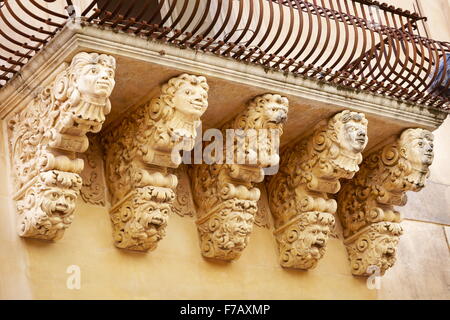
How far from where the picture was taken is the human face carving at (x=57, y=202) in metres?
5.41

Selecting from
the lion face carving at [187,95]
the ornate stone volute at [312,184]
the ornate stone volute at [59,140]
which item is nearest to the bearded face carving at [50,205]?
the ornate stone volute at [59,140]

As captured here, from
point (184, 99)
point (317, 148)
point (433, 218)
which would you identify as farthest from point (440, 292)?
point (184, 99)

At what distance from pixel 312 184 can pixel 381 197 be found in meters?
0.60

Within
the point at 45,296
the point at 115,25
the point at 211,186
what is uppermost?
the point at 115,25

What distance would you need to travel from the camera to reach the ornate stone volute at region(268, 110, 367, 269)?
6.31 m

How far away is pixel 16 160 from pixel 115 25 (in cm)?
101

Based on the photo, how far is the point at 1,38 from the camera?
19.7 feet

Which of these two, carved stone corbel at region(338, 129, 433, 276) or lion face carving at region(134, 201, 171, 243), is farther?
carved stone corbel at region(338, 129, 433, 276)

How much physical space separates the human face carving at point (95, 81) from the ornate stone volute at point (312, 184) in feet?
5.51

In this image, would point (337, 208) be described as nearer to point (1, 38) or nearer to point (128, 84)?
point (128, 84)

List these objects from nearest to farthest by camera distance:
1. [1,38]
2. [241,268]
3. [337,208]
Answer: [1,38]
[241,268]
[337,208]

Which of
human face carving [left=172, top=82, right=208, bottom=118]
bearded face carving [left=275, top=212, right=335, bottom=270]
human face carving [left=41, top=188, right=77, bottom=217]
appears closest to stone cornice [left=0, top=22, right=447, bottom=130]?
human face carving [left=172, top=82, right=208, bottom=118]

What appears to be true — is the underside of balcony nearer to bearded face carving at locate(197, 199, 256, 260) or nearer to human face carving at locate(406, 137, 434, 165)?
human face carving at locate(406, 137, 434, 165)

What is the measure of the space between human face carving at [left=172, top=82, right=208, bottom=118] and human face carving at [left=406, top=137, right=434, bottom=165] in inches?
64.5
